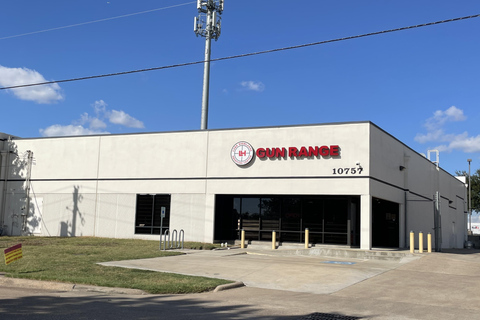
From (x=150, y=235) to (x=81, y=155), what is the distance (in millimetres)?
7322

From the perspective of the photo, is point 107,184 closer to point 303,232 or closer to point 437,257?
point 303,232

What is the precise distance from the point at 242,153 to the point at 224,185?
2.10 m

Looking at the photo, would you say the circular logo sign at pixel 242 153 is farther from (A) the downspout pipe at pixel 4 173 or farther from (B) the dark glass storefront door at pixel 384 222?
(A) the downspout pipe at pixel 4 173

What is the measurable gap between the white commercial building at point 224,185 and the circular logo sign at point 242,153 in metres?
0.06

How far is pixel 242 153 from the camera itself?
83.8 feet

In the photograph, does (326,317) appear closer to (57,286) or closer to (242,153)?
(57,286)

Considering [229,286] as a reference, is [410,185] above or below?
above

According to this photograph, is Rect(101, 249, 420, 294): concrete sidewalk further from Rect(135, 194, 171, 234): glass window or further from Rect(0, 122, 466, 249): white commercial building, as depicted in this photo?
Rect(135, 194, 171, 234): glass window

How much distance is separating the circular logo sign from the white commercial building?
2.3 inches

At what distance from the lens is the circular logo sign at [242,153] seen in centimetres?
2539

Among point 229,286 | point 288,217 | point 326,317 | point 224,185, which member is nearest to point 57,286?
point 229,286

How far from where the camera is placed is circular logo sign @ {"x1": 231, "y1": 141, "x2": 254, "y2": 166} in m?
25.4

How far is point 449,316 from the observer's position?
878 centimetres

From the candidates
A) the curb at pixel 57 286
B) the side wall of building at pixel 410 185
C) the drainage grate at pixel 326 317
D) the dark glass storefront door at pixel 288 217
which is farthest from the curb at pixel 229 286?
the dark glass storefront door at pixel 288 217
